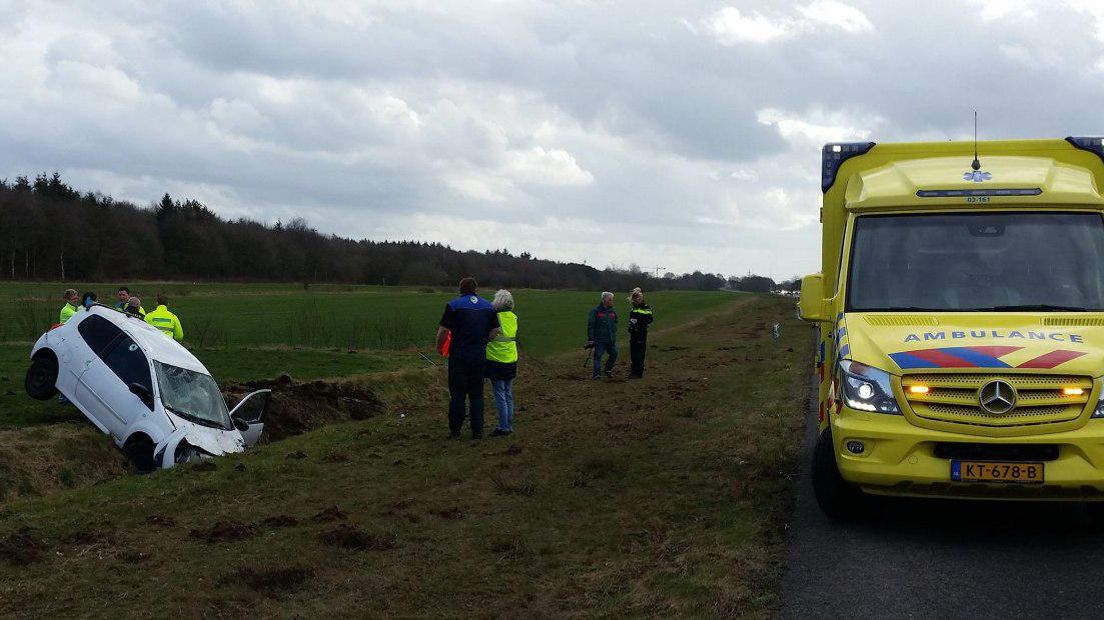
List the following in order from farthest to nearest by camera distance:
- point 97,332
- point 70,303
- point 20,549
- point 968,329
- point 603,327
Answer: point 603,327, point 70,303, point 97,332, point 20,549, point 968,329

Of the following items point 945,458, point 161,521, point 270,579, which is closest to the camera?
point 270,579

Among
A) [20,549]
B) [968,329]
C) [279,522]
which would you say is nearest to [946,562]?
[968,329]

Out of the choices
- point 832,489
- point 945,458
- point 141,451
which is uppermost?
point 945,458

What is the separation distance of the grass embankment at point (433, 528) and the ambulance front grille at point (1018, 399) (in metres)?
1.54

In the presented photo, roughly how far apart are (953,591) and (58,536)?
258 inches

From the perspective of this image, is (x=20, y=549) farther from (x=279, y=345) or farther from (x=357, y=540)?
(x=279, y=345)

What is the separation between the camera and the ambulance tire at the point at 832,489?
7.63 m

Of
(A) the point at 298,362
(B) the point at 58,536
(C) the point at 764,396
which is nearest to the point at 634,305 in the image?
(C) the point at 764,396

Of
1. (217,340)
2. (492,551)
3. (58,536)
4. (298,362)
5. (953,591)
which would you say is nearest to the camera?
(953,591)

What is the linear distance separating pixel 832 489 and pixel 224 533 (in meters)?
4.68

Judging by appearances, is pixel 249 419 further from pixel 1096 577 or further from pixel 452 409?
pixel 1096 577

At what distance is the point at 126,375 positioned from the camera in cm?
1316

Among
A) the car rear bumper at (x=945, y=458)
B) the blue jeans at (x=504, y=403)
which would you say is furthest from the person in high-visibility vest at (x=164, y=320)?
the car rear bumper at (x=945, y=458)

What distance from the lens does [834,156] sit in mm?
9867
